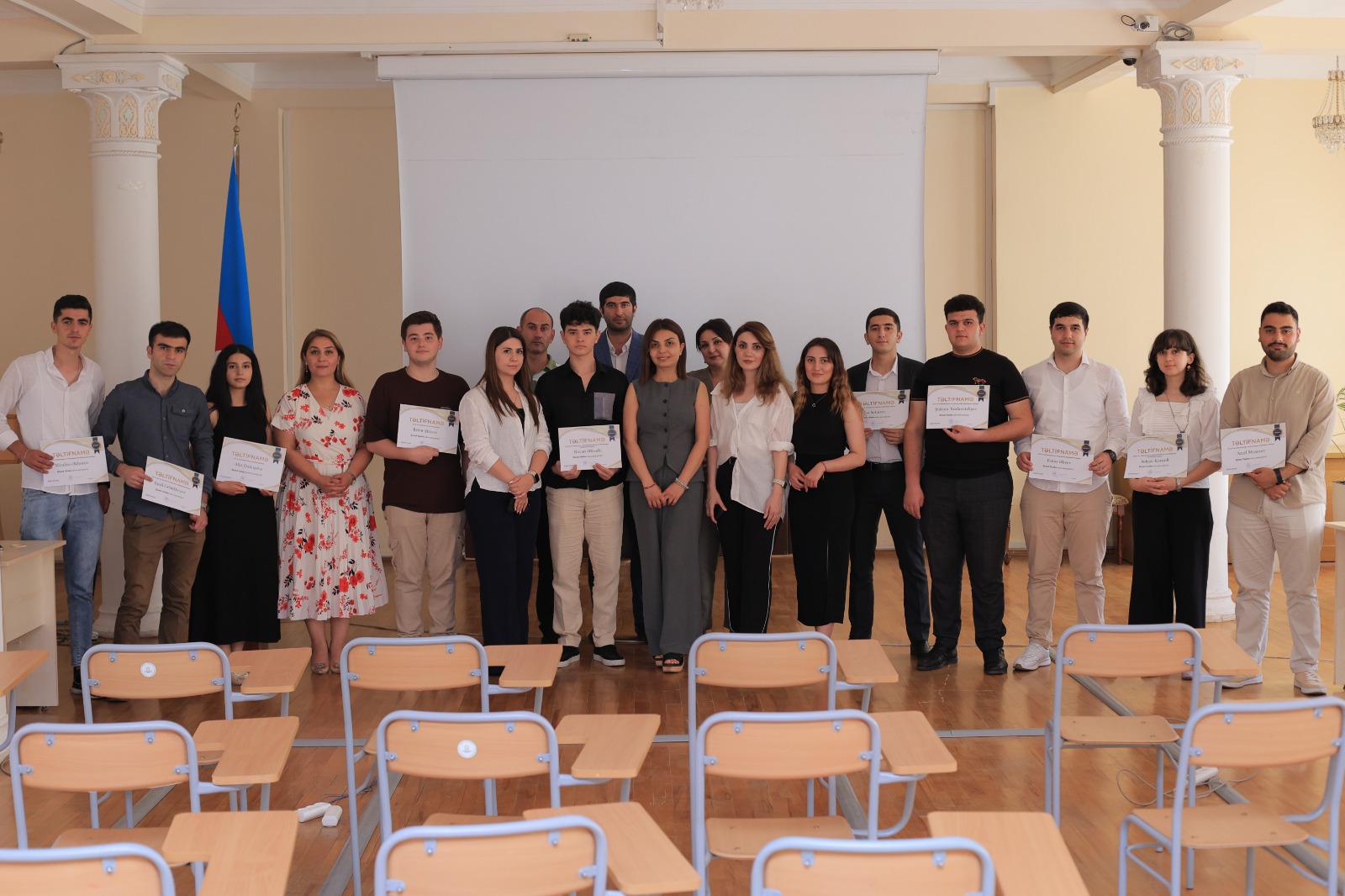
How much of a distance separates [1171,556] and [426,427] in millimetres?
3478

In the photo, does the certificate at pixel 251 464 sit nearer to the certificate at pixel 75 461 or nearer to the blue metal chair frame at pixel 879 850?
the certificate at pixel 75 461

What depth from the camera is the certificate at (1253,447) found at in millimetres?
4871

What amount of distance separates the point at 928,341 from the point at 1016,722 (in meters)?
4.68

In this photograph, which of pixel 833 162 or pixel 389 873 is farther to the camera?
pixel 833 162

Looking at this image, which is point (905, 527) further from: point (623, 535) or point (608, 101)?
point (608, 101)

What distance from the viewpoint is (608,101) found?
6.56m

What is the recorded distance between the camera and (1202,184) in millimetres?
6355

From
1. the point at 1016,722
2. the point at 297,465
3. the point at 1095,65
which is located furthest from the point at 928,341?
the point at 297,465

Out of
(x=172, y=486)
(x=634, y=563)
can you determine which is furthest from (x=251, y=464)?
(x=634, y=563)

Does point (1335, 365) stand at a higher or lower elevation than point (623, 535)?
higher

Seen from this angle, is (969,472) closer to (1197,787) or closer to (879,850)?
(1197,787)

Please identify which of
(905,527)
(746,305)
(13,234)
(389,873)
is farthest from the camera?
(13,234)

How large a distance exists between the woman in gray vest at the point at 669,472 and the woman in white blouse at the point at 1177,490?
2012 millimetres

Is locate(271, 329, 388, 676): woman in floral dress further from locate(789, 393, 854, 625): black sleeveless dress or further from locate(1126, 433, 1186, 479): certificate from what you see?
locate(1126, 433, 1186, 479): certificate
